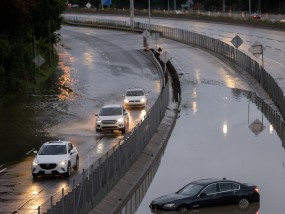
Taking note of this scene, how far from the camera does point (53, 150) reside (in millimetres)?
37656

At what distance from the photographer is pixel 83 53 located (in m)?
98.8

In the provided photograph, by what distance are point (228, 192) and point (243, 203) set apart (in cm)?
73

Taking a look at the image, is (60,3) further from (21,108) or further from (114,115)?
(114,115)

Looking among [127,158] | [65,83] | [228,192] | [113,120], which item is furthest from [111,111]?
[65,83]

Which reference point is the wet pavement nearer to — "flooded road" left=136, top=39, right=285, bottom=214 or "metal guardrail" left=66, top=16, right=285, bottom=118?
"flooded road" left=136, top=39, right=285, bottom=214

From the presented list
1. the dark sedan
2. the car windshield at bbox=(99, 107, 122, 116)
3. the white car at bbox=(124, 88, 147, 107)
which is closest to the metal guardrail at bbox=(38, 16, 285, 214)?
the dark sedan

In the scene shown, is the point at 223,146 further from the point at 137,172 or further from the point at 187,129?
the point at 137,172

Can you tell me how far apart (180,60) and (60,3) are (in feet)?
44.4

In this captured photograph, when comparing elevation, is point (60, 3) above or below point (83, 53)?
above

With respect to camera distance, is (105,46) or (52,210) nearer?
(52,210)

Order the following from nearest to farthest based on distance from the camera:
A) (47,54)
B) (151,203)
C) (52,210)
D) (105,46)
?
(52,210) → (151,203) → (47,54) → (105,46)

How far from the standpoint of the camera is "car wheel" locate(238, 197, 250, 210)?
31438 mm

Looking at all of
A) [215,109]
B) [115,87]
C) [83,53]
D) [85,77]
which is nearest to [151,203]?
[215,109]

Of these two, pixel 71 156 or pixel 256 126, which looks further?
pixel 256 126
